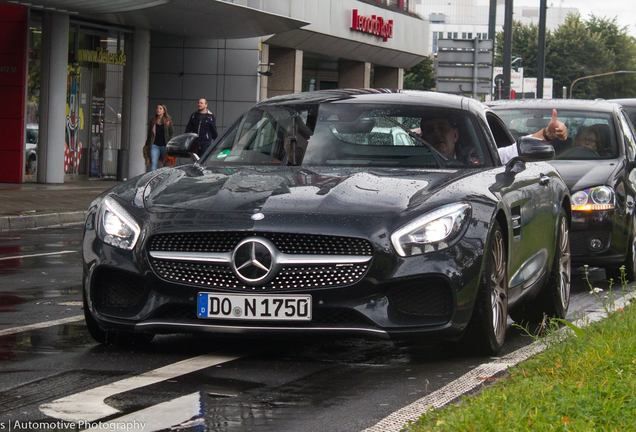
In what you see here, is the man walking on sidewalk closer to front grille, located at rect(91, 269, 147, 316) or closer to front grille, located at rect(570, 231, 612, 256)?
front grille, located at rect(570, 231, 612, 256)

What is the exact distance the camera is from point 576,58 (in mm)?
90188

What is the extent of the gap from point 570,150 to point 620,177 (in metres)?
0.65

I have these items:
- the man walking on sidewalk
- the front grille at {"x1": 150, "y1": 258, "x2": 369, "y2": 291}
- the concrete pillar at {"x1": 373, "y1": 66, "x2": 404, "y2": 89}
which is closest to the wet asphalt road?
the front grille at {"x1": 150, "y1": 258, "x2": 369, "y2": 291}

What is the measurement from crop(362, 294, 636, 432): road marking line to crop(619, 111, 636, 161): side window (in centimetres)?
476

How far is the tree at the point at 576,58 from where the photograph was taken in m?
89.1

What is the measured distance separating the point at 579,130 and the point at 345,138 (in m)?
4.69

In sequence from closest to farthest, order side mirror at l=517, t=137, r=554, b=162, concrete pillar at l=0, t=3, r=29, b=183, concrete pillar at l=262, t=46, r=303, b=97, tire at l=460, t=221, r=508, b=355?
1. tire at l=460, t=221, r=508, b=355
2. side mirror at l=517, t=137, r=554, b=162
3. concrete pillar at l=0, t=3, r=29, b=183
4. concrete pillar at l=262, t=46, r=303, b=97

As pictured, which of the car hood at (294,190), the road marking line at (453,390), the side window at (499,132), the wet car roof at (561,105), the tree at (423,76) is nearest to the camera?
the road marking line at (453,390)

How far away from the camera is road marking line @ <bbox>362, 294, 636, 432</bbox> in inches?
163

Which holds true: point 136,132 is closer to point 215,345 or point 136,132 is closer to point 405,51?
point 405,51

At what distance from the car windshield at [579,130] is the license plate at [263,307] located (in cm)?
577

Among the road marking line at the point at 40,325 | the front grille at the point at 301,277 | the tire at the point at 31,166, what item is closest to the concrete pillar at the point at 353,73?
the tire at the point at 31,166

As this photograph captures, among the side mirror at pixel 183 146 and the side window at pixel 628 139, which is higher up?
the side window at pixel 628 139

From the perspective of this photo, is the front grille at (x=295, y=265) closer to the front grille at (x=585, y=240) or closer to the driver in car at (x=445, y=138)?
the driver in car at (x=445, y=138)
